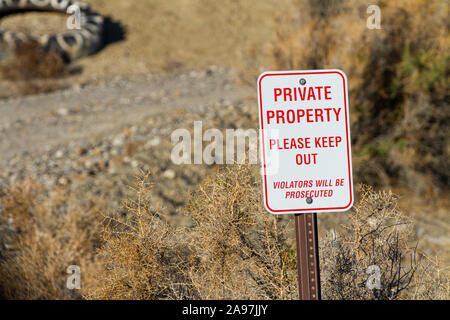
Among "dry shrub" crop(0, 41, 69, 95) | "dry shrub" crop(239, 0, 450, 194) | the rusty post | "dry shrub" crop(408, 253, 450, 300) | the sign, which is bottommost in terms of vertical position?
"dry shrub" crop(408, 253, 450, 300)

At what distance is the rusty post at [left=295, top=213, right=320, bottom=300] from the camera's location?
2.19 metres

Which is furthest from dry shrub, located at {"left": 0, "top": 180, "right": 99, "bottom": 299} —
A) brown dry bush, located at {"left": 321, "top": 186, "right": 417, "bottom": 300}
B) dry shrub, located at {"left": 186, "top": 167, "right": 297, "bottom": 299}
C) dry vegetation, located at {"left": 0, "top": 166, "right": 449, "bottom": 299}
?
brown dry bush, located at {"left": 321, "top": 186, "right": 417, "bottom": 300}

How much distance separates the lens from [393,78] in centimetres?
775

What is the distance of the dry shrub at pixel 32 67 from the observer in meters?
13.8

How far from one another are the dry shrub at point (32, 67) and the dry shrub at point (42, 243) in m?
9.28

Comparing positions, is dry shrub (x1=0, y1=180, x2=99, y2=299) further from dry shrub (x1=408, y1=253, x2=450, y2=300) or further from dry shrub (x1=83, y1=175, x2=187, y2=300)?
dry shrub (x1=408, y1=253, x2=450, y2=300)

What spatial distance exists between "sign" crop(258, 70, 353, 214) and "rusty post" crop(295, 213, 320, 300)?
0.21 ft

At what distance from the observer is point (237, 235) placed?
3.01 m

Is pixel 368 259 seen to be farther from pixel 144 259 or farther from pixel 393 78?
pixel 393 78

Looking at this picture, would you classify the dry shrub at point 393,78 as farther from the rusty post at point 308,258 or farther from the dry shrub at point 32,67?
the dry shrub at point 32,67

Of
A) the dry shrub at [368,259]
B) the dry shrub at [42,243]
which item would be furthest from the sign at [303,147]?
the dry shrub at [42,243]

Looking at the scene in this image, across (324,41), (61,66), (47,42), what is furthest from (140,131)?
(47,42)

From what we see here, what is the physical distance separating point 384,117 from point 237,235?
18.2 feet

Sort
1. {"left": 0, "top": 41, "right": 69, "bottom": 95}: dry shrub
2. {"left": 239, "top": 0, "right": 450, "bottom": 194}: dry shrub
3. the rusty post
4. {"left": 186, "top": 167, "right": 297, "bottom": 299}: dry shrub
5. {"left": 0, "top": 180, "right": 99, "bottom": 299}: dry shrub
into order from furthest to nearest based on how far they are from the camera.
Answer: {"left": 0, "top": 41, "right": 69, "bottom": 95}: dry shrub, {"left": 239, "top": 0, "right": 450, "bottom": 194}: dry shrub, {"left": 0, "top": 180, "right": 99, "bottom": 299}: dry shrub, {"left": 186, "top": 167, "right": 297, "bottom": 299}: dry shrub, the rusty post
